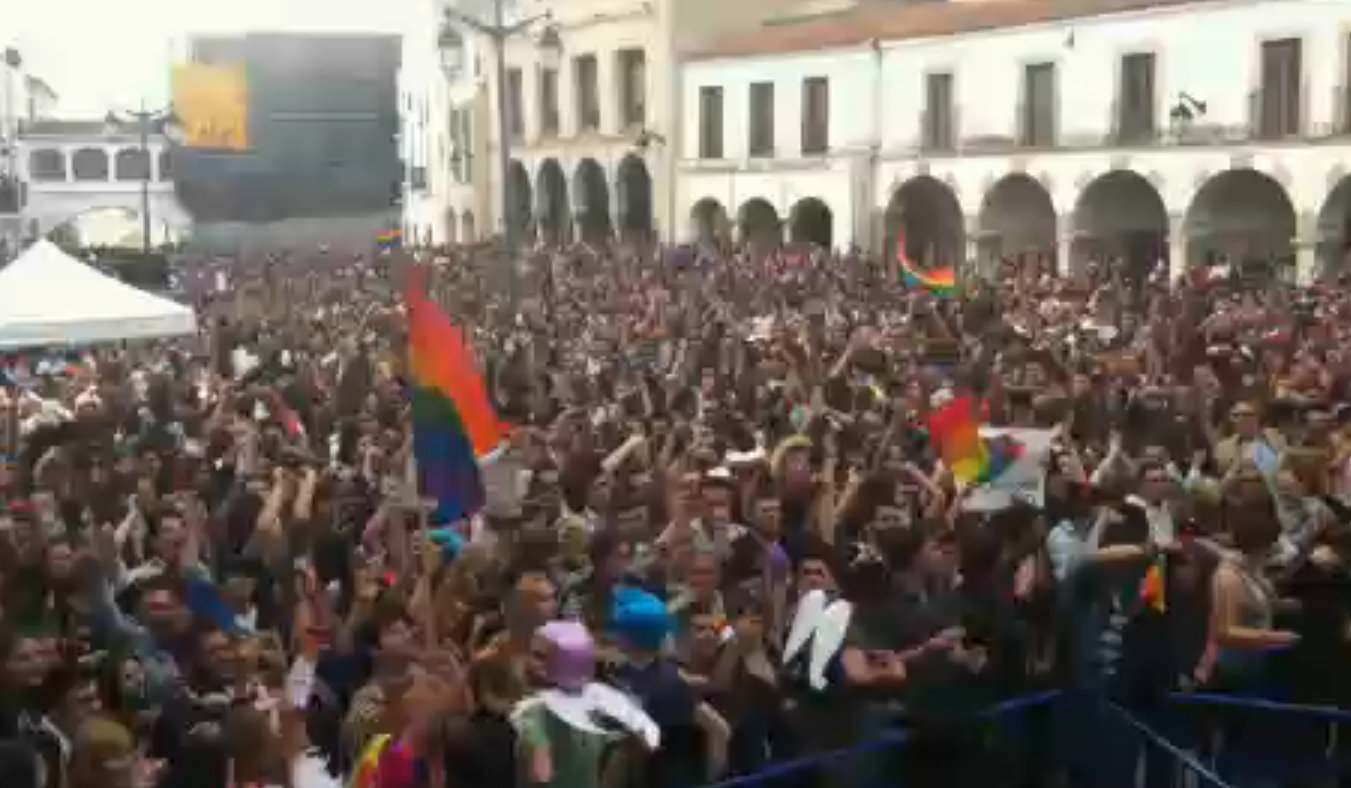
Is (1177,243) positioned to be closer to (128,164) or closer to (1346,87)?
(1346,87)

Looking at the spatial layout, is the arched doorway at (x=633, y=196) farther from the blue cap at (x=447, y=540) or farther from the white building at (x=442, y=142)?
the blue cap at (x=447, y=540)

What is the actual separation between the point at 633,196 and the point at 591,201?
214 centimetres

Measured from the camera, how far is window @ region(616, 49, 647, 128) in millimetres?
42406

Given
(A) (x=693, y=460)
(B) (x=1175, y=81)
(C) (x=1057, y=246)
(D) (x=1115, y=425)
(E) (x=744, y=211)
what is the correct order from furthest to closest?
(E) (x=744, y=211) → (C) (x=1057, y=246) → (B) (x=1175, y=81) → (D) (x=1115, y=425) → (A) (x=693, y=460)

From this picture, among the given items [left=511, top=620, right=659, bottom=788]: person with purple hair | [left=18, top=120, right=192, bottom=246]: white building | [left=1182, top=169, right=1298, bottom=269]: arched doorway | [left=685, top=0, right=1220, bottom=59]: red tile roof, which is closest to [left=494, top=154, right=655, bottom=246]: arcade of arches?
[left=685, top=0, right=1220, bottom=59]: red tile roof

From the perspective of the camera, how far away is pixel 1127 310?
61.2ft

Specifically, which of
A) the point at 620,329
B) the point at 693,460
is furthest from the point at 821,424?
the point at 620,329

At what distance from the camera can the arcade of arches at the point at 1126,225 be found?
27.2m

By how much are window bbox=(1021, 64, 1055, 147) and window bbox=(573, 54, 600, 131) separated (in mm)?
15133

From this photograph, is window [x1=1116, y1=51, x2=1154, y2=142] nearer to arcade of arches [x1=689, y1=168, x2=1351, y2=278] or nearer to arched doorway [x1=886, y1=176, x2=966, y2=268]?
arcade of arches [x1=689, y1=168, x2=1351, y2=278]

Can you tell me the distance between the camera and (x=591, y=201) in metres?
45.8

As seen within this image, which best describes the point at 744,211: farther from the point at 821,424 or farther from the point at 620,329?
the point at 821,424

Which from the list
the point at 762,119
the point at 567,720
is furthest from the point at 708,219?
the point at 567,720

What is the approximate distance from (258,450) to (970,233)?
24.5 metres
